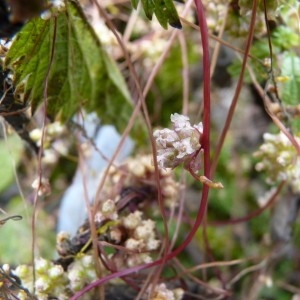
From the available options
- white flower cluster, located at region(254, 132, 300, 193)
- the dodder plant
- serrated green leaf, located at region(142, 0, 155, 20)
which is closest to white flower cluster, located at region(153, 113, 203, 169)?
the dodder plant

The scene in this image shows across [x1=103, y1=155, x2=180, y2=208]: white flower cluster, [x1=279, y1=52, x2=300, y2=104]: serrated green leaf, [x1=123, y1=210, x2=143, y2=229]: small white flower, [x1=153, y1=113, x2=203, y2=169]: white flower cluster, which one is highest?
[x1=279, y1=52, x2=300, y2=104]: serrated green leaf

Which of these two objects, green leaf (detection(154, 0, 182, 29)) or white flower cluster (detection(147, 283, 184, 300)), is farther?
white flower cluster (detection(147, 283, 184, 300))

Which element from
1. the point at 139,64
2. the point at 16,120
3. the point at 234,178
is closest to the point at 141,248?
the point at 16,120

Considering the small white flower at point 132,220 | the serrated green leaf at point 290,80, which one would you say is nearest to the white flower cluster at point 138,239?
the small white flower at point 132,220

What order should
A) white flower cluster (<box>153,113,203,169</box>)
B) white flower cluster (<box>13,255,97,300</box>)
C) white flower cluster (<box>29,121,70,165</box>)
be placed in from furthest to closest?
1. white flower cluster (<box>29,121,70,165</box>)
2. white flower cluster (<box>13,255,97,300</box>)
3. white flower cluster (<box>153,113,203,169</box>)

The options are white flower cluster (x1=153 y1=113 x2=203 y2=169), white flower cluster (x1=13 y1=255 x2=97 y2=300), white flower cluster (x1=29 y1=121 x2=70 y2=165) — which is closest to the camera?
white flower cluster (x1=153 y1=113 x2=203 y2=169)

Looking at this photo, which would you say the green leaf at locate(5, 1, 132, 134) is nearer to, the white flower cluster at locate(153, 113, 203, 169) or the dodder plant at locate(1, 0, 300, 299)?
the dodder plant at locate(1, 0, 300, 299)

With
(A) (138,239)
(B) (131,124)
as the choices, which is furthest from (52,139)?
(A) (138,239)
